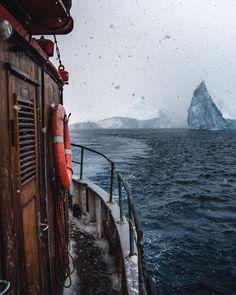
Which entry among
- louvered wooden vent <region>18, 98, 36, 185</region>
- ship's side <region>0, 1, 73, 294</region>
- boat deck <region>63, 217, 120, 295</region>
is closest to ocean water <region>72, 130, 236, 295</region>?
boat deck <region>63, 217, 120, 295</region>

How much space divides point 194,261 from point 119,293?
19.7ft

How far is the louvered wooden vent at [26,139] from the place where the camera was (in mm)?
2758

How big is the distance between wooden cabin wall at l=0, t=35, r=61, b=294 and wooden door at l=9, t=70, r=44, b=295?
5cm

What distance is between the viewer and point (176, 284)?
8422 mm

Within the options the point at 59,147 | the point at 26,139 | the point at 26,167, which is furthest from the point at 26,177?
the point at 59,147

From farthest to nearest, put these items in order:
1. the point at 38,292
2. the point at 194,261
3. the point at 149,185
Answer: the point at 149,185 → the point at 194,261 → the point at 38,292

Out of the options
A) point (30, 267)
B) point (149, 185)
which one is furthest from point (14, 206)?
point (149, 185)

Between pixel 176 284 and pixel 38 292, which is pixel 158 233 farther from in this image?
pixel 38 292

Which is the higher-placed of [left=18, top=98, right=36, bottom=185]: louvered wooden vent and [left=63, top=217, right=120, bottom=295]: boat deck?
[left=18, top=98, right=36, bottom=185]: louvered wooden vent

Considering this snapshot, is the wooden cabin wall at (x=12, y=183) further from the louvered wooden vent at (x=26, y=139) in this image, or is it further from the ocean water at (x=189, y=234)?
the ocean water at (x=189, y=234)

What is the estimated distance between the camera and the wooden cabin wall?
228cm

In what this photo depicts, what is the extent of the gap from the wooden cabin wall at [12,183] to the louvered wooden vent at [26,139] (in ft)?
0.79

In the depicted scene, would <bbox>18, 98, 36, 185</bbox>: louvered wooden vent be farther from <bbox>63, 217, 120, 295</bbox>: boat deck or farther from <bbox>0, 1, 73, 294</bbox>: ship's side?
<bbox>63, 217, 120, 295</bbox>: boat deck

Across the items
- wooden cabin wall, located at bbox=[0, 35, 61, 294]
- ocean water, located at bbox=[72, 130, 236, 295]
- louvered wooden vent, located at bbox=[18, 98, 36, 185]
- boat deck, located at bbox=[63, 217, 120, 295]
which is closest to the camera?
wooden cabin wall, located at bbox=[0, 35, 61, 294]
